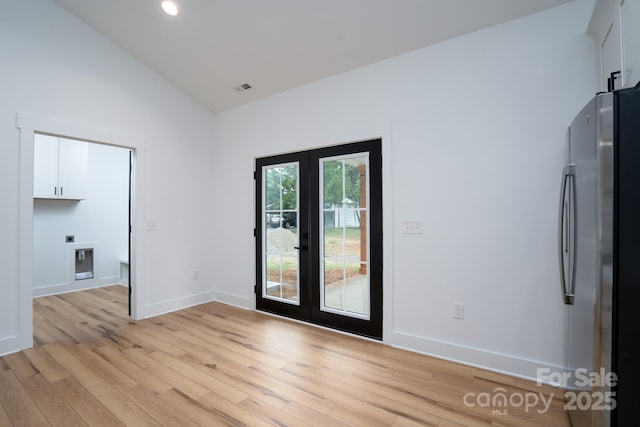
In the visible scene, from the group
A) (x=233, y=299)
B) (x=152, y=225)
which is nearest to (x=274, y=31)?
(x=152, y=225)

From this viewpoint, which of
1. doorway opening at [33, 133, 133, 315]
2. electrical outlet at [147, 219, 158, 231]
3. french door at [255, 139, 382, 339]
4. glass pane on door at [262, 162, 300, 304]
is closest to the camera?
french door at [255, 139, 382, 339]

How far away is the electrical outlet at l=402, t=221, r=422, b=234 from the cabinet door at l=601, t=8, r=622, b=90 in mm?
1553

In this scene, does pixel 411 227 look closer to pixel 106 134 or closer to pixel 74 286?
pixel 106 134

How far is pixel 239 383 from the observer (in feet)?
7.29

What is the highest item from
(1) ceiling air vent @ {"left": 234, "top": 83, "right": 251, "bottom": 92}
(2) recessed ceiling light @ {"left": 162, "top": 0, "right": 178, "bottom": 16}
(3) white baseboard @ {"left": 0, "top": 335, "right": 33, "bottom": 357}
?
(2) recessed ceiling light @ {"left": 162, "top": 0, "right": 178, "bottom": 16}

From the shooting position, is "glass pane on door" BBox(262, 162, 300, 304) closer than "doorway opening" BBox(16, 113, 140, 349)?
No

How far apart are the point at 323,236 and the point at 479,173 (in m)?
1.71

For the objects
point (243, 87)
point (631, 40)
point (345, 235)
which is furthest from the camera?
point (243, 87)

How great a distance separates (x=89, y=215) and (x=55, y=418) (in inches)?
174

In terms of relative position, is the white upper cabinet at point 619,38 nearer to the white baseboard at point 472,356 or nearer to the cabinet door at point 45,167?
the white baseboard at point 472,356

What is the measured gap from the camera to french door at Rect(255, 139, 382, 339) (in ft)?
9.87

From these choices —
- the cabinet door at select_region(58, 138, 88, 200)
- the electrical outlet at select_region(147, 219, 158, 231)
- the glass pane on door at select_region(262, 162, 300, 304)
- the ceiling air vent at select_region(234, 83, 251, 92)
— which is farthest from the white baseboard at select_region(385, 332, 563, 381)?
the cabinet door at select_region(58, 138, 88, 200)

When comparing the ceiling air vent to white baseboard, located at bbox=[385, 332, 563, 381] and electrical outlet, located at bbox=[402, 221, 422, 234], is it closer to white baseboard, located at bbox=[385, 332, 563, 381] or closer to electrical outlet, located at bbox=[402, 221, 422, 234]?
electrical outlet, located at bbox=[402, 221, 422, 234]

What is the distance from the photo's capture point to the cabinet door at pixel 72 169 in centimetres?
476
